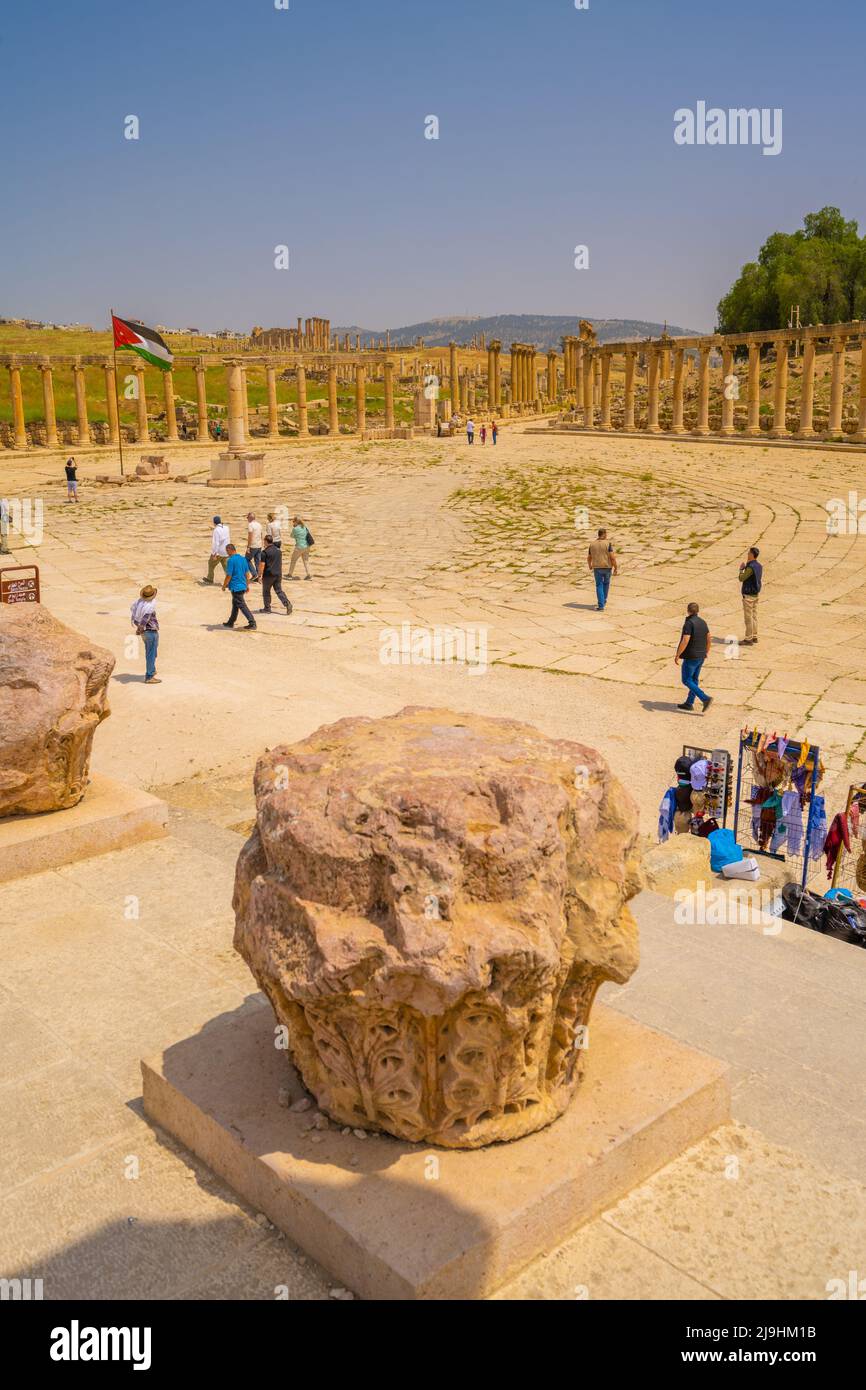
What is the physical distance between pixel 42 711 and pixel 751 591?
977cm

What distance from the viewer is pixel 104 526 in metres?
23.9

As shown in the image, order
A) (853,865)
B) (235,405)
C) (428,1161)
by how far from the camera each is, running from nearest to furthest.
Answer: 1. (428,1161)
2. (853,865)
3. (235,405)

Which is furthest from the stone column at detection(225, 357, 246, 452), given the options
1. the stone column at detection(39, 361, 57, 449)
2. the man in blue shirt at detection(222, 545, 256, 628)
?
the man in blue shirt at detection(222, 545, 256, 628)

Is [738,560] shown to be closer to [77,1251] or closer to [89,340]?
[77,1251]

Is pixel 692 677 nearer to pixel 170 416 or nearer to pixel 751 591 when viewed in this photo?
pixel 751 591

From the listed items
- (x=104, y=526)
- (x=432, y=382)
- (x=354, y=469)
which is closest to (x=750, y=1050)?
(x=104, y=526)

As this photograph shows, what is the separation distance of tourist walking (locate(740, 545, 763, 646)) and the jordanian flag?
19.7m

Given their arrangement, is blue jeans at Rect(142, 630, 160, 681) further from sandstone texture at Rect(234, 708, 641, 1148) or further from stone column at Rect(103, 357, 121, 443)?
stone column at Rect(103, 357, 121, 443)

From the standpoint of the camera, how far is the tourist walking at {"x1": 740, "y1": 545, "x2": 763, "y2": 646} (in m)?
13.6

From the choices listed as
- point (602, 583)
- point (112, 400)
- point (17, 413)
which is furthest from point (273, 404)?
point (602, 583)

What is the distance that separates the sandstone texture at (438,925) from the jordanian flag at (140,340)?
27081 mm

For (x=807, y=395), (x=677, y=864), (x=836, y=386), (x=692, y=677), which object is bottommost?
(x=677, y=864)

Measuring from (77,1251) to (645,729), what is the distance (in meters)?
8.14

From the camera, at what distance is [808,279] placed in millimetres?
54594
